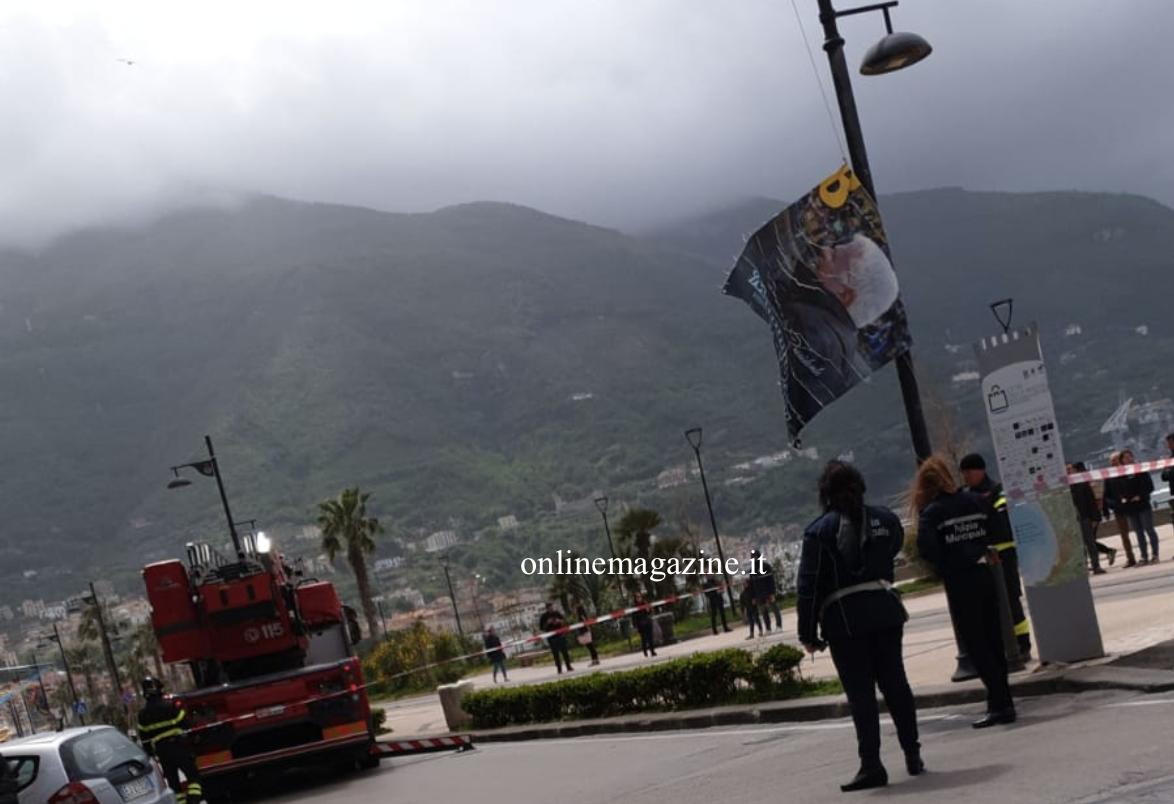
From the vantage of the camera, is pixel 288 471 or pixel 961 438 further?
pixel 288 471

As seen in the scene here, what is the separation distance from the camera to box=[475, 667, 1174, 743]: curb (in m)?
10.8

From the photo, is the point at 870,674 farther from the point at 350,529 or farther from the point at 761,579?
the point at 350,529

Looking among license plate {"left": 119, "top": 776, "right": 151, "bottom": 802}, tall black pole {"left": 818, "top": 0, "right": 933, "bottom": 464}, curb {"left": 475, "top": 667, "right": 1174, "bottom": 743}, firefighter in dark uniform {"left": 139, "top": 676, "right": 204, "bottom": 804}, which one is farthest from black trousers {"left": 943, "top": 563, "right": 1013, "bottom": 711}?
firefighter in dark uniform {"left": 139, "top": 676, "right": 204, "bottom": 804}

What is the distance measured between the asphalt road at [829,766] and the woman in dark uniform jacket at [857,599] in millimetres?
515

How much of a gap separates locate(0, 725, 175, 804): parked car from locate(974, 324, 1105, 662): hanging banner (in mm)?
7305

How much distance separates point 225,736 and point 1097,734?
11.5 m

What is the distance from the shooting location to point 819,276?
14.1 meters

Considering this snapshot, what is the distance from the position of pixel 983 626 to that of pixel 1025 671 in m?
2.23

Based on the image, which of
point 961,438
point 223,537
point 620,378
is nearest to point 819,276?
point 961,438

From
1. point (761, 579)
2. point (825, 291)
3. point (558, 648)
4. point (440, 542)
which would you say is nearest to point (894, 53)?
point (825, 291)

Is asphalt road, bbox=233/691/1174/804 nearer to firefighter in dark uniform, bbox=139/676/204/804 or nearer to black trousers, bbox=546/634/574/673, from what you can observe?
firefighter in dark uniform, bbox=139/676/204/804

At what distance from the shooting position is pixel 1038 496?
12125 mm

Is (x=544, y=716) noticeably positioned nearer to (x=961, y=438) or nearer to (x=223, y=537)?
(x=961, y=438)

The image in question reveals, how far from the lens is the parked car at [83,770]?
488 inches
